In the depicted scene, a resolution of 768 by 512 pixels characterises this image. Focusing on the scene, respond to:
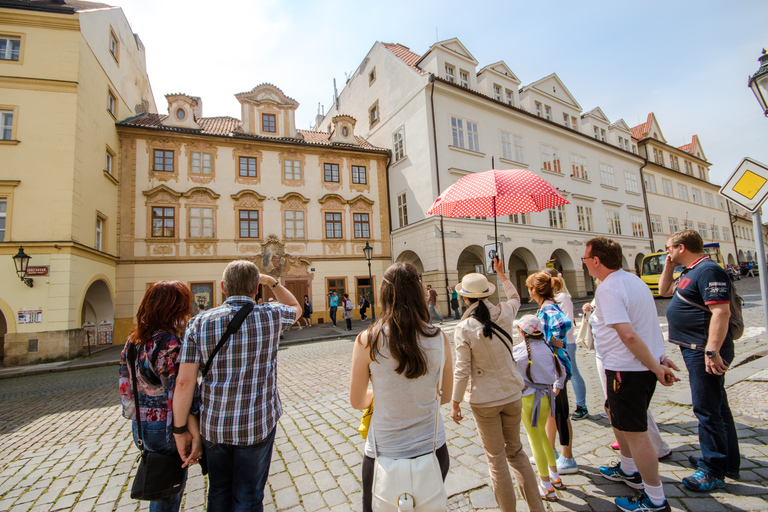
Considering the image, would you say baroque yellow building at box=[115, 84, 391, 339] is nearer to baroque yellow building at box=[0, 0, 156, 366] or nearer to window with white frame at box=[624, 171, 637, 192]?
baroque yellow building at box=[0, 0, 156, 366]

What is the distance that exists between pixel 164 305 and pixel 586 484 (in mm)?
3373

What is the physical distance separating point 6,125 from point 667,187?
150 feet

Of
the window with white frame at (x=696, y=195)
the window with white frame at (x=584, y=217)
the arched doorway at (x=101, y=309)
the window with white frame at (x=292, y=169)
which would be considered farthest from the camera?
the window with white frame at (x=696, y=195)

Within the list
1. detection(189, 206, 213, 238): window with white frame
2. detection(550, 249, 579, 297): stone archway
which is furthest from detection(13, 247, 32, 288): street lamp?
detection(550, 249, 579, 297): stone archway

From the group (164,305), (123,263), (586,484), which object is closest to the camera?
(164,305)

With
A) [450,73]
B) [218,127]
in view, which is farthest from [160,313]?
[450,73]

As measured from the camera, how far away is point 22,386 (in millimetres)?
9188

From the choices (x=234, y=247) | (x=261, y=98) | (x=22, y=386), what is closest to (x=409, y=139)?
(x=261, y=98)

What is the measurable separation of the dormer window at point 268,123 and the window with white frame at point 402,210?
8.11m

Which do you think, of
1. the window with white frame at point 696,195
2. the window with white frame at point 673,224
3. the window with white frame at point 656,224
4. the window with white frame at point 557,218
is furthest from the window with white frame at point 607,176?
the window with white frame at point 696,195

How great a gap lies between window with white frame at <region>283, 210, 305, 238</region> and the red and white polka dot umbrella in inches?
637

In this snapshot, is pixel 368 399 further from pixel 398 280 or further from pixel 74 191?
pixel 74 191

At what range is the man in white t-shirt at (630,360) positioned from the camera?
2.40 m

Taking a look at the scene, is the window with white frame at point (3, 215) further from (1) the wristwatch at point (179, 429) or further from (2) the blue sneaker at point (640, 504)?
(2) the blue sneaker at point (640, 504)
